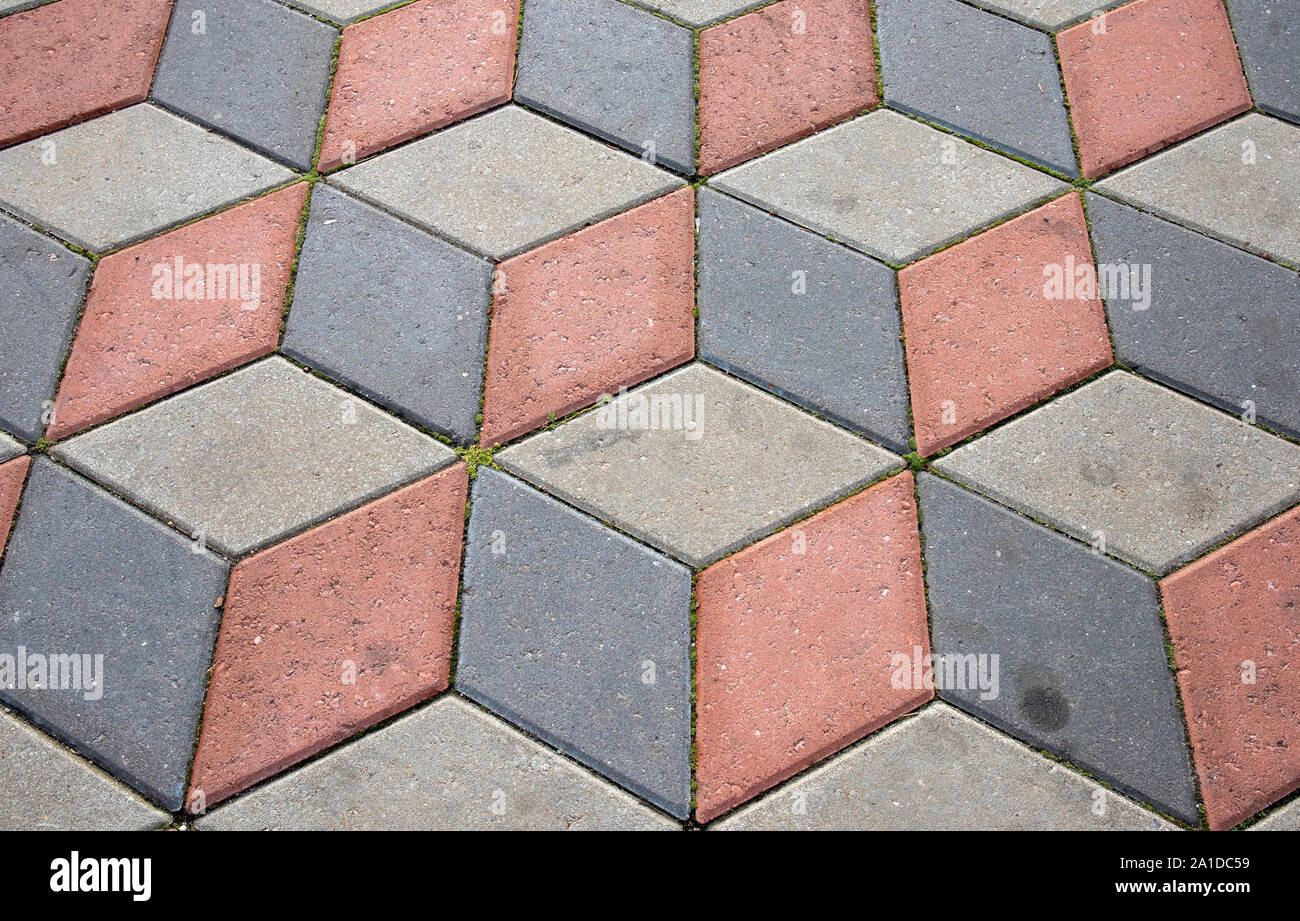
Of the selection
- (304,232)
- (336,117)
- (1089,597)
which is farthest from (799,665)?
(336,117)

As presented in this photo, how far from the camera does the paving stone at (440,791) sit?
6.13 ft

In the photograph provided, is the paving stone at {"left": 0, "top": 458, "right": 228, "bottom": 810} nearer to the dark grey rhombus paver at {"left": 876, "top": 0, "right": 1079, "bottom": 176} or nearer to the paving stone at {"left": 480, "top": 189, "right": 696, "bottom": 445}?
the paving stone at {"left": 480, "top": 189, "right": 696, "bottom": 445}

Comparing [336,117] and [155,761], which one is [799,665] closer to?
[155,761]

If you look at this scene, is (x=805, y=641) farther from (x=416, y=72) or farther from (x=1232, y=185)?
(x=416, y=72)

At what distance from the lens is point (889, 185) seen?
101 inches

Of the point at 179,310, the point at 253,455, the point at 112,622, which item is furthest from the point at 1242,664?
the point at 179,310

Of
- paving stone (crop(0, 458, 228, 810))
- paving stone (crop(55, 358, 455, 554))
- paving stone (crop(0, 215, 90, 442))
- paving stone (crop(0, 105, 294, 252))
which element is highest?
paving stone (crop(0, 105, 294, 252))

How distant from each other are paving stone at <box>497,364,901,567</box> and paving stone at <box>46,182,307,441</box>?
677mm

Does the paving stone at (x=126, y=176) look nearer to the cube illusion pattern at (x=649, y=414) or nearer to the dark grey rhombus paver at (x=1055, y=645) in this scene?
the cube illusion pattern at (x=649, y=414)

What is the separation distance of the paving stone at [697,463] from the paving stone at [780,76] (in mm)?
671

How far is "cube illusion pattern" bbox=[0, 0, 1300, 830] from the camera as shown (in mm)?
1926

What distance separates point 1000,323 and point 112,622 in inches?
73.8

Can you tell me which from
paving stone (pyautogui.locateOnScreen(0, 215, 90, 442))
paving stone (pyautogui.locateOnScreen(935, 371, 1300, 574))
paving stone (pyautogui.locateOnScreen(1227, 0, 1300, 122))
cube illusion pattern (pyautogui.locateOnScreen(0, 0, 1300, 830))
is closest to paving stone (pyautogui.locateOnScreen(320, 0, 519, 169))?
cube illusion pattern (pyautogui.locateOnScreen(0, 0, 1300, 830))

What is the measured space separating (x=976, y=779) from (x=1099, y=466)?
70 centimetres
